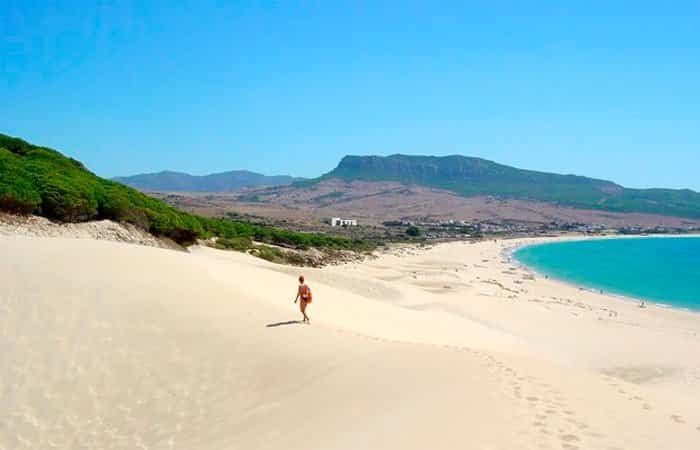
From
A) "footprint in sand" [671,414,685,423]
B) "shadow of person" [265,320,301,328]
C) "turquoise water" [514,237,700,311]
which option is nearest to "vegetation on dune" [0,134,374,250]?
"shadow of person" [265,320,301,328]

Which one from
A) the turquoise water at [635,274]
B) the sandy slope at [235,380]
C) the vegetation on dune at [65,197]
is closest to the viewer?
the sandy slope at [235,380]

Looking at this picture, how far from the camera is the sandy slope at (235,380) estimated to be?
24.6ft

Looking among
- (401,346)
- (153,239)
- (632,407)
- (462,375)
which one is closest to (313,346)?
(401,346)

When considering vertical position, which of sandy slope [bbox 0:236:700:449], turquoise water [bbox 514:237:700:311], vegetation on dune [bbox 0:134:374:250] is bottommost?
turquoise water [bbox 514:237:700:311]

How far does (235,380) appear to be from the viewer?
981 cm

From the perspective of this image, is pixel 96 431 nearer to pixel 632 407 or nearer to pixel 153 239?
pixel 632 407

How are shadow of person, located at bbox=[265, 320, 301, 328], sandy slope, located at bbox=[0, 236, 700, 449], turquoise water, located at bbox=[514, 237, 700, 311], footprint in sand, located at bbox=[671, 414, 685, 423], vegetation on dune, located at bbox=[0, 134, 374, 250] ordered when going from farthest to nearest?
turquoise water, located at bbox=[514, 237, 700, 311] < vegetation on dune, located at bbox=[0, 134, 374, 250] < shadow of person, located at bbox=[265, 320, 301, 328] < footprint in sand, located at bbox=[671, 414, 685, 423] < sandy slope, located at bbox=[0, 236, 700, 449]

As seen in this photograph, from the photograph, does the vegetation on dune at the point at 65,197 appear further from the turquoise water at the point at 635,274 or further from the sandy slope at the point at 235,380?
the turquoise water at the point at 635,274

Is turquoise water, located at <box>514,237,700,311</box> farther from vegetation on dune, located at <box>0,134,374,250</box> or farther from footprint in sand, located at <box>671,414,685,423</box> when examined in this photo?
vegetation on dune, located at <box>0,134,374,250</box>

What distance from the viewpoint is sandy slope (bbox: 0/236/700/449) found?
7.50 meters

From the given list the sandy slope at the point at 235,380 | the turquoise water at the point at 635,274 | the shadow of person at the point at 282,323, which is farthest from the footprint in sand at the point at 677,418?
the turquoise water at the point at 635,274

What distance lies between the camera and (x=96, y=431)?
8.25 m

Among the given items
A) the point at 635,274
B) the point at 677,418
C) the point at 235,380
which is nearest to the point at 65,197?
the point at 235,380

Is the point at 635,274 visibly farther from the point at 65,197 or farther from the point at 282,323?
the point at 65,197
